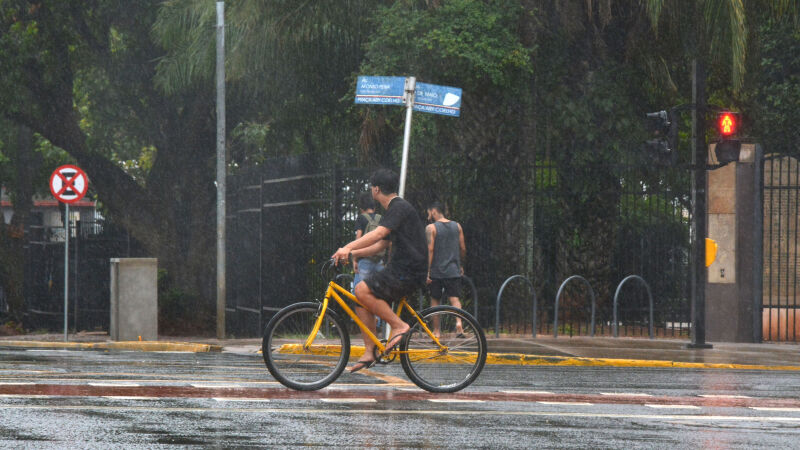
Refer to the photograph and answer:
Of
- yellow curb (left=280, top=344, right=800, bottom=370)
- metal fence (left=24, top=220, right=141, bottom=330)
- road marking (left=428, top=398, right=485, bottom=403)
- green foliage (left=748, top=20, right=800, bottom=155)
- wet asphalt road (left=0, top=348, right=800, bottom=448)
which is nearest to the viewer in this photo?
wet asphalt road (left=0, top=348, right=800, bottom=448)

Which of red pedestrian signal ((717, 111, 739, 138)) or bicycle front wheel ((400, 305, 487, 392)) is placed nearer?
bicycle front wheel ((400, 305, 487, 392))

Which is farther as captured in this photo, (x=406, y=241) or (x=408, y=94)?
(x=408, y=94)

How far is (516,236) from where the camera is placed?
20.9 meters

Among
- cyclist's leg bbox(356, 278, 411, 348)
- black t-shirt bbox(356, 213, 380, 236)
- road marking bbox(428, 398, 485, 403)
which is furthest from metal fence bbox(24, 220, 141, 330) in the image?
road marking bbox(428, 398, 485, 403)

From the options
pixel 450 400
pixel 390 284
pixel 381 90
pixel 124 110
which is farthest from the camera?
pixel 124 110

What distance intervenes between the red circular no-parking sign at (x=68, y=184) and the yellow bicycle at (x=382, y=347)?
1221 cm

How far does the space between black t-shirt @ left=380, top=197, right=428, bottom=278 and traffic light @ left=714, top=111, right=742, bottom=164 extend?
278 inches

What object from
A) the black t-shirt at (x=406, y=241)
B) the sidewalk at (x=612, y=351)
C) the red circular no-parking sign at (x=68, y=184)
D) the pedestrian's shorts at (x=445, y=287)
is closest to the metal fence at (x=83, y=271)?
the red circular no-parking sign at (x=68, y=184)

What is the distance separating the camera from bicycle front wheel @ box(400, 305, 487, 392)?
33.4ft

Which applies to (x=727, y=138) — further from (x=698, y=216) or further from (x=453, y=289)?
(x=453, y=289)

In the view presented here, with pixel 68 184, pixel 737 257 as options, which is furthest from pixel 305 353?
Answer: pixel 68 184

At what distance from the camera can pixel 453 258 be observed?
16.1m

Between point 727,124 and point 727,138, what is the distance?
0.66 ft

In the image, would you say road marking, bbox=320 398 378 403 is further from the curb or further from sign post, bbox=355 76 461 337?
sign post, bbox=355 76 461 337
